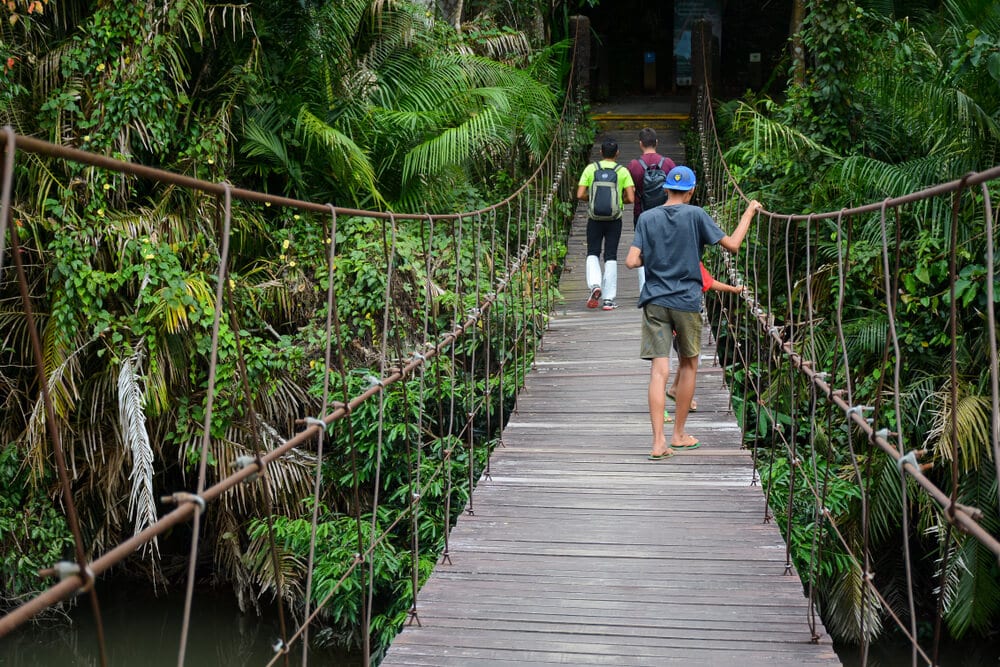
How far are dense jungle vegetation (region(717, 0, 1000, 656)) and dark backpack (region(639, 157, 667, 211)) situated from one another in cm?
70

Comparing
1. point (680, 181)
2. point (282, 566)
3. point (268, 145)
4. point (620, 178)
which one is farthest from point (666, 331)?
point (268, 145)

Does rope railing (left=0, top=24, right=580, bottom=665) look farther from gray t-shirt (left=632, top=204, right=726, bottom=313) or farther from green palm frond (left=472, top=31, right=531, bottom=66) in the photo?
green palm frond (left=472, top=31, right=531, bottom=66)

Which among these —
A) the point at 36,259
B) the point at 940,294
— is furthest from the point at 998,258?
the point at 36,259

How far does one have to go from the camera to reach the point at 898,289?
4.30 m

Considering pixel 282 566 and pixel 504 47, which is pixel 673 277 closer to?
pixel 282 566

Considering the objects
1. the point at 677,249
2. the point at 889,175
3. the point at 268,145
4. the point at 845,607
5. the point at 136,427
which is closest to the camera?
the point at 677,249

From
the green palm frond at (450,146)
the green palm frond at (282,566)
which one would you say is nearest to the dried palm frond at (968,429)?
the green palm frond at (450,146)

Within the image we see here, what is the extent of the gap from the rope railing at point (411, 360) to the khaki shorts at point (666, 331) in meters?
0.57

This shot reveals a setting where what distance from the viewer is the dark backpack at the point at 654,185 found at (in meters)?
5.25

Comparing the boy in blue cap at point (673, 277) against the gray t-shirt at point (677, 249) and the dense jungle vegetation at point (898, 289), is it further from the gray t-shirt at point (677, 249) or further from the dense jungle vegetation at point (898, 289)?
the dense jungle vegetation at point (898, 289)

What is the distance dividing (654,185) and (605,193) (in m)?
0.28

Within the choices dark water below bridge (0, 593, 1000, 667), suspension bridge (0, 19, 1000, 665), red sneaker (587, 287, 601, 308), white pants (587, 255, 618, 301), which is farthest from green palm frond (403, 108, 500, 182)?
dark water below bridge (0, 593, 1000, 667)

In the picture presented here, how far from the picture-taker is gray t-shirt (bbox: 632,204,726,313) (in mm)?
3453

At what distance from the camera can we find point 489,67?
703 centimetres
